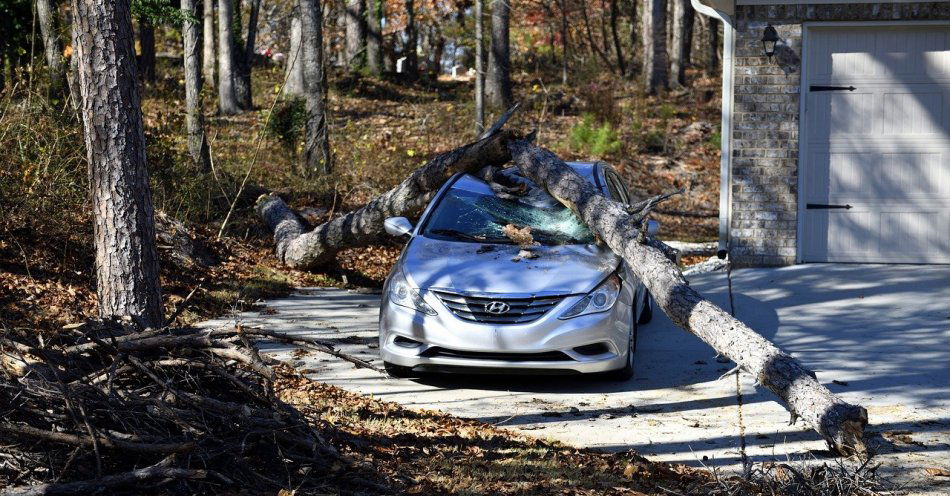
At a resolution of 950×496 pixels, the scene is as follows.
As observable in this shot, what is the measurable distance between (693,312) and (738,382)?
3.86 ft

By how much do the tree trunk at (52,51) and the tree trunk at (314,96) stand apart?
386cm

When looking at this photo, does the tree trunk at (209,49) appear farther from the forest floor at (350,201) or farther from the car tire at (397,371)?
the car tire at (397,371)

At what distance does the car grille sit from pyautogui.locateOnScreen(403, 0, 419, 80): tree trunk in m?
24.4

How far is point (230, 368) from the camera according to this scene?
18.8ft

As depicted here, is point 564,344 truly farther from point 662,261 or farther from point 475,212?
point 475,212

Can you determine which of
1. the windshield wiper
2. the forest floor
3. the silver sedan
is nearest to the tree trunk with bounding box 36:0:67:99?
the forest floor

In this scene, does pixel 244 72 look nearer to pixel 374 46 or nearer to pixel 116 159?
pixel 374 46

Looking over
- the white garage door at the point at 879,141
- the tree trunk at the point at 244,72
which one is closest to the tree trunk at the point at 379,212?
the white garage door at the point at 879,141

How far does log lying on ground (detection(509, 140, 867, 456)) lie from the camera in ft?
19.8

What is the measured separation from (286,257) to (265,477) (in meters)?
7.62

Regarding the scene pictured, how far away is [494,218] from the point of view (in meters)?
9.06

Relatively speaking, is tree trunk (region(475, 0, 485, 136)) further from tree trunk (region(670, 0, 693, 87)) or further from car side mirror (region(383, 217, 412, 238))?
car side mirror (region(383, 217, 412, 238))

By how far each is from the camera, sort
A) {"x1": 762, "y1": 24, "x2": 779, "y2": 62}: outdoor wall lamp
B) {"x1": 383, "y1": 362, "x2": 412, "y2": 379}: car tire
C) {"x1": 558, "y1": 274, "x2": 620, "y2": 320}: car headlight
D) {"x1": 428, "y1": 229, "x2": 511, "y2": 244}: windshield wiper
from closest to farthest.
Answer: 1. {"x1": 558, "y1": 274, "x2": 620, "y2": 320}: car headlight
2. {"x1": 383, "y1": 362, "x2": 412, "y2": 379}: car tire
3. {"x1": 428, "y1": 229, "x2": 511, "y2": 244}: windshield wiper
4. {"x1": 762, "y1": 24, "x2": 779, "y2": 62}: outdoor wall lamp

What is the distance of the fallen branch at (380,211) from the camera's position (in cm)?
1065
